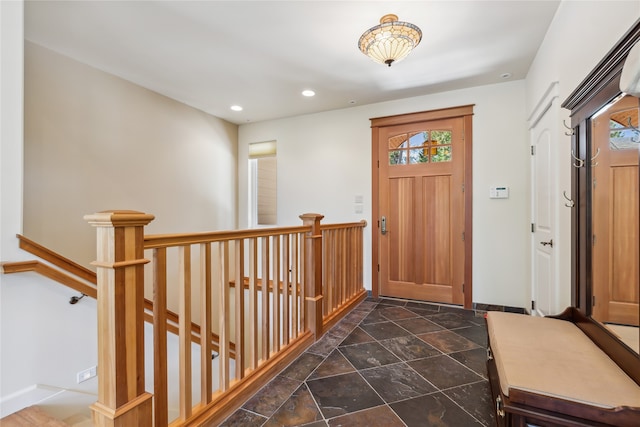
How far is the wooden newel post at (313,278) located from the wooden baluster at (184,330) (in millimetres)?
1220

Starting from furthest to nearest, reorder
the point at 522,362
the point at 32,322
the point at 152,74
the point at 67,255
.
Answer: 1. the point at 152,74
2. the point at 67,255
3. the point at 32,322
4. the point at 522,362

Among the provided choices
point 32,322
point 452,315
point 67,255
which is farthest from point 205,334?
point 452,315

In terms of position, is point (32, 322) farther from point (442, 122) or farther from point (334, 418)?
point (442, 122)

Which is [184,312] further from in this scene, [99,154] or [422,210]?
[422,210]

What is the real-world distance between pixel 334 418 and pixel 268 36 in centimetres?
276

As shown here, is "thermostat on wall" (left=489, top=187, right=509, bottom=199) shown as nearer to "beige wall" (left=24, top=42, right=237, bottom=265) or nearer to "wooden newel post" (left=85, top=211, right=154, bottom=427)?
"wooden newel post" (left=85, top=211, right=154, bottom=427)

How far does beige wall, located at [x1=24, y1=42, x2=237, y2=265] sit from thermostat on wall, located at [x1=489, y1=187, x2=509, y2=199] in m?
3.73

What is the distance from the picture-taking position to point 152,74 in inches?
119

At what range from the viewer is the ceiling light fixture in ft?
6.44

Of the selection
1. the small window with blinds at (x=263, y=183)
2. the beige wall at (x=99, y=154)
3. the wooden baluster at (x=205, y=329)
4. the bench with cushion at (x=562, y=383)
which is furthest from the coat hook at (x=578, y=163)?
the beige wall at (x=99, y=154)

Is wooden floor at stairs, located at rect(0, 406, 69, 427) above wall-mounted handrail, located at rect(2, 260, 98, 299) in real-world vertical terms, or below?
below

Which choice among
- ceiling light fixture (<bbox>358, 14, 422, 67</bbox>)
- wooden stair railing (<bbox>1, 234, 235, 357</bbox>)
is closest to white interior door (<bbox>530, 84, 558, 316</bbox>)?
ceiling light fixture (<bbox>358, 14, 422, 67</bbox>)

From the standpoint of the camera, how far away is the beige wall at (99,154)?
2.44 m

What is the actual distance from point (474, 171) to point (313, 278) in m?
2.29
